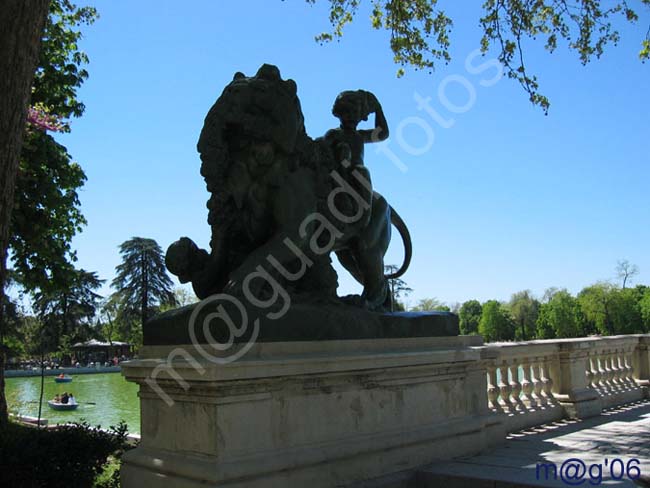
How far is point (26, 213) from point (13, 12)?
6891 mm

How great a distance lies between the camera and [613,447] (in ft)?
18.8

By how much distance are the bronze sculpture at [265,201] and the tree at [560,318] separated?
3175 inches

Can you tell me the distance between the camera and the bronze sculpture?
4.63 meters

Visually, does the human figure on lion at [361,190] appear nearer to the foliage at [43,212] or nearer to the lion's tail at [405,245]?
the lion's tail at [405,245]

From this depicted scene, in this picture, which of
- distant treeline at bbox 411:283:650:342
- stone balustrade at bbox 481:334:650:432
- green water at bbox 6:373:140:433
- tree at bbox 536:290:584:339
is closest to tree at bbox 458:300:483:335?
distant treeline at bbox 411:283:650:342

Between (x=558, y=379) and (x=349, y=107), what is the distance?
17.3 ft

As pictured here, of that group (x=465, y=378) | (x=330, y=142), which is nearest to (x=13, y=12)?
(x=330, y=142)

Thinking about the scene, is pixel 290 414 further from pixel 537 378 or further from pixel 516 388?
pixel 537 378

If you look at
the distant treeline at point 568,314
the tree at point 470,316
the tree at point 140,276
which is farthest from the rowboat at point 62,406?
the tree at point 470,316

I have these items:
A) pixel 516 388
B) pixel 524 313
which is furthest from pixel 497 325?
pixel 516 388

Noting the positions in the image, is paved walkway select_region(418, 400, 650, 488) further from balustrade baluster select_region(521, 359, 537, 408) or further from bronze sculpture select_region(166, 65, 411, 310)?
bronze sculpture select_region(166, 65, 411, 310)

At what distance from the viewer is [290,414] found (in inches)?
163

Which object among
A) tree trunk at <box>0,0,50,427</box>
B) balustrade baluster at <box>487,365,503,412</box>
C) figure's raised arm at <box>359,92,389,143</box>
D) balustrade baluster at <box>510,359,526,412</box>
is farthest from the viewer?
balustrade baluster at <box>510,359,526,412</box>

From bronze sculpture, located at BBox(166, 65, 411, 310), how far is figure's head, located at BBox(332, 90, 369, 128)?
1.73ft
